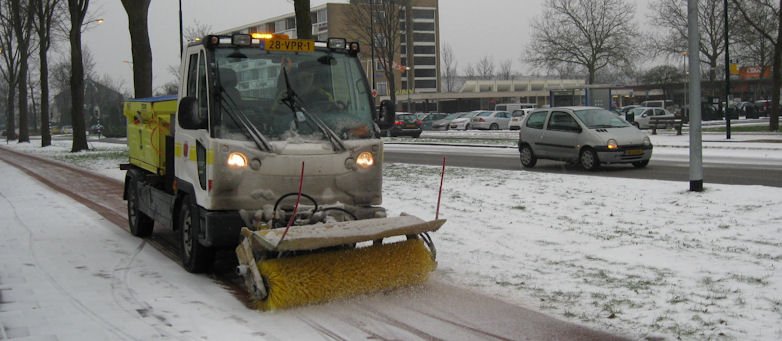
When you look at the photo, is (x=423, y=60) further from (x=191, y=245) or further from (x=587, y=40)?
(x=191, y=245)

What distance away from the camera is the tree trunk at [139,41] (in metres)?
26.7

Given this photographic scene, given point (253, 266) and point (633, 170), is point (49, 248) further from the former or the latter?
point (633, 170)

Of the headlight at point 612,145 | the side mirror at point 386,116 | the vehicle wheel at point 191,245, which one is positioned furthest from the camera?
the headlight at point 612,145

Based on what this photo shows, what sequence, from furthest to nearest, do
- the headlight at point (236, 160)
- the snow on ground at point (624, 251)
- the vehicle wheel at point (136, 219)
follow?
the vehicle wheel at point (136, 219), the headlight at point (236, 160), the snow on ground at point (624, 251)

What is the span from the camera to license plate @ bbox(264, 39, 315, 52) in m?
7.43

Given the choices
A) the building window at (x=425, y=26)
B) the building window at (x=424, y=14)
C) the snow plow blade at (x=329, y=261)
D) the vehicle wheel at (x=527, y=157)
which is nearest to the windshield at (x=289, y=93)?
the snow plow blade at (x=329, y=261)

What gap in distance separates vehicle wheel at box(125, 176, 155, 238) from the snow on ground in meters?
1.55

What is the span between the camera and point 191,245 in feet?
25.1

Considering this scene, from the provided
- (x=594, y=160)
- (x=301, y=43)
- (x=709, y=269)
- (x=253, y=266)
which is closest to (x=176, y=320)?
(x=253, y=266)

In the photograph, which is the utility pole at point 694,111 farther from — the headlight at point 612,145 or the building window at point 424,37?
the building window at point 424,37

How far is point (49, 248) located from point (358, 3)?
45.6 m

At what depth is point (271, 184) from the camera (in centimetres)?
696

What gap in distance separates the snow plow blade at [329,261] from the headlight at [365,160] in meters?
0.80

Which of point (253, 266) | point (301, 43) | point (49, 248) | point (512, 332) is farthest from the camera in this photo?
point (49, 248)
